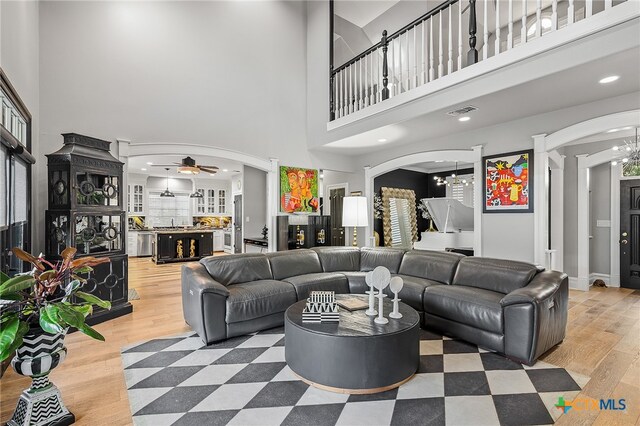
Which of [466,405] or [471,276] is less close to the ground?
Result: [471,276]

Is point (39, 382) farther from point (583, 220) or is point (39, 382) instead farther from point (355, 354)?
point (583, 220)

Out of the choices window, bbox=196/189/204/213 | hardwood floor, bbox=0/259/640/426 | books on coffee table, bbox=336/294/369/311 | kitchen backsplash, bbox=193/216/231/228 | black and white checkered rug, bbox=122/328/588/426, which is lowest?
hardwood floor, bbox=0/259/640/426

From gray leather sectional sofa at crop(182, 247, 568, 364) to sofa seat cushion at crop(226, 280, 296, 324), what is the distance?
10mm

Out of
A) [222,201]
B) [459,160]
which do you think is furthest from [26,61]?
[222,201]

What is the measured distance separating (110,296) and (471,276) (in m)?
4.51

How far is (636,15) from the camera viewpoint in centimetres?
257

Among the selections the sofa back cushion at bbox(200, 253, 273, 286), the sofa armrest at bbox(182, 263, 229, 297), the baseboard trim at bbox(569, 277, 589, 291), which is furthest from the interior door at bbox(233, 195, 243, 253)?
the baseboard trim at bbox(569, 277, 589, 291)

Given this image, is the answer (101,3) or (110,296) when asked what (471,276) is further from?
(101,3)

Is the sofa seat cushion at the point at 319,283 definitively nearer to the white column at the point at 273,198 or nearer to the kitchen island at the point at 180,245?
the white column at the point at 273,198

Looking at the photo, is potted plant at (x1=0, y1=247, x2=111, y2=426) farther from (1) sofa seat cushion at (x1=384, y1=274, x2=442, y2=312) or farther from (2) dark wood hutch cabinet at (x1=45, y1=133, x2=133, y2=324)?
(1) sofa seat cushion at (x1=384, y1=274, x2=442, y2=312)

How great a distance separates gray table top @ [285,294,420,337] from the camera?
234cm

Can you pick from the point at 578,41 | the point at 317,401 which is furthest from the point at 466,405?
the point at 578,41

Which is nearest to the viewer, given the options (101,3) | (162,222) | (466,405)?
(466,405)

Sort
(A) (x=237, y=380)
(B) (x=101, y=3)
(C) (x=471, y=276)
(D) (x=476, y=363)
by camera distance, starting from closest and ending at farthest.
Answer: (A) (x=237, y=380), (D) (x=476, y=363), (C) (x=471, y=276), (B) (x=101, y=3)
